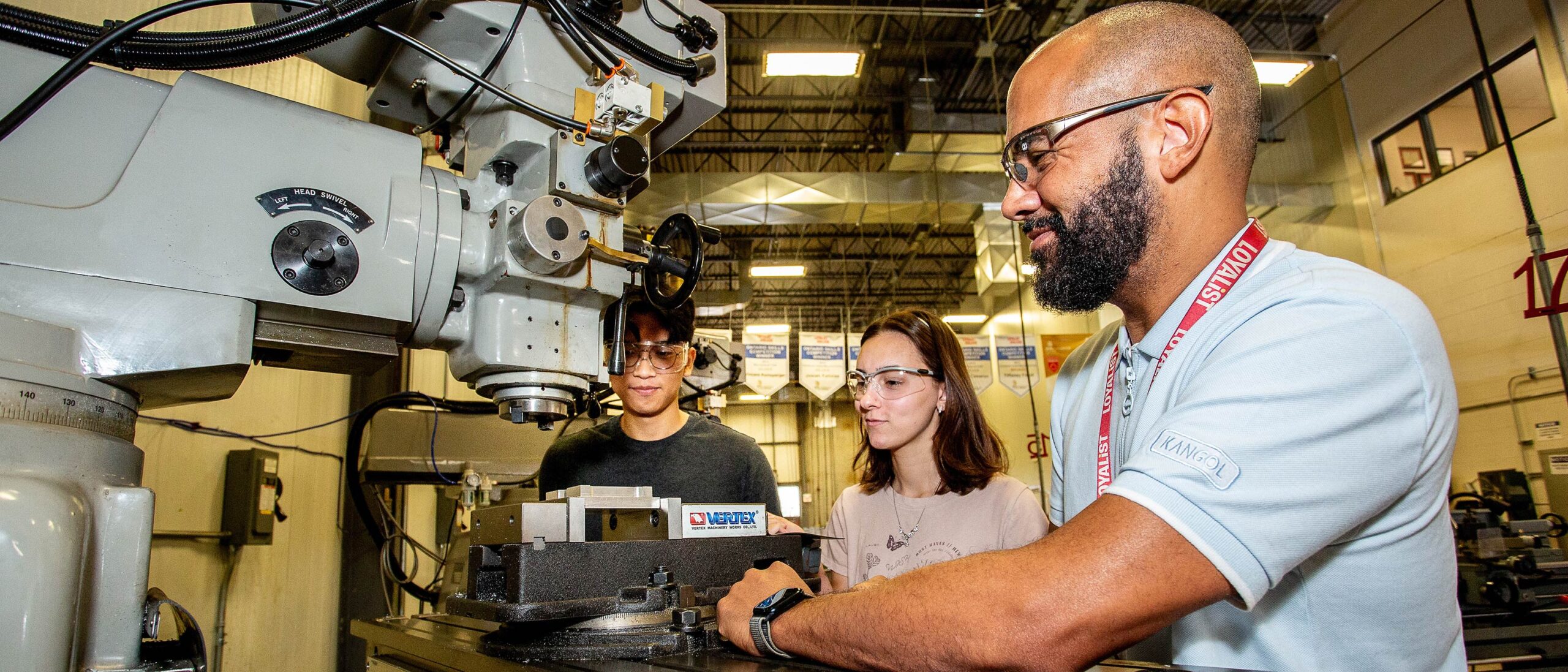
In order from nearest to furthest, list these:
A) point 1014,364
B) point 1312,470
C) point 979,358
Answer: point 1312,470, point 979,358, point 1014,364

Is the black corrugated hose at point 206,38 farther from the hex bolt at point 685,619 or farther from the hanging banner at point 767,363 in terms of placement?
the hanging banner at point 767,363

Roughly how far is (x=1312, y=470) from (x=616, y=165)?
0.79 m

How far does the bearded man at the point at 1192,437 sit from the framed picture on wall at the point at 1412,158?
5.14 metres

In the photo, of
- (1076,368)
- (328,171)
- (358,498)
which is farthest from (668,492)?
(328,171)

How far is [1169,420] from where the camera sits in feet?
2.23

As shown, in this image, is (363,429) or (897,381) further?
(363,429)

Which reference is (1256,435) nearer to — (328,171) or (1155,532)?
(1155,532)

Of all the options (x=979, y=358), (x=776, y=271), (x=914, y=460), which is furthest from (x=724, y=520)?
(x=776, y=271)

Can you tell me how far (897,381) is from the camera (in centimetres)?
170

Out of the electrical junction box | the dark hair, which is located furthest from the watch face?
the electrical junction box

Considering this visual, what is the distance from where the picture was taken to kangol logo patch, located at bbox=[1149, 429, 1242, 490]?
2.02 feet

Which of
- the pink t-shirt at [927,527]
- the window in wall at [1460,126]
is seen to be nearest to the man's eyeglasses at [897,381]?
the pink t-shirt at [927,527]

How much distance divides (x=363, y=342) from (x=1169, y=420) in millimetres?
843

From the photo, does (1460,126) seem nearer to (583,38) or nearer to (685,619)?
(583,38)
